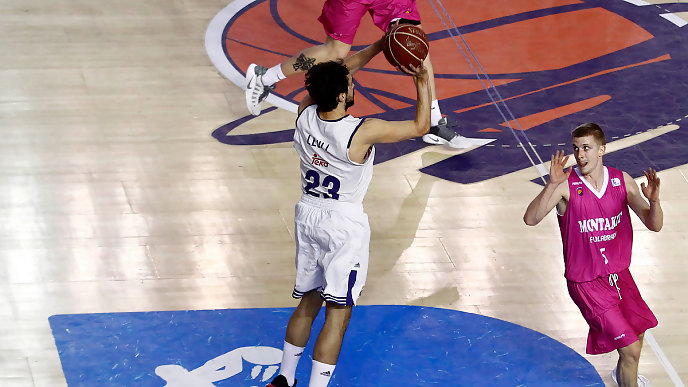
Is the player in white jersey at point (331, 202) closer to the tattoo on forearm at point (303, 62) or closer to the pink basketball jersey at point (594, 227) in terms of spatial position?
the pink basketball jersey at point (594, 227)

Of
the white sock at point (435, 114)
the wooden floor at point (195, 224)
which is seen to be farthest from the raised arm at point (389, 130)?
the white sock at point (435, 114)

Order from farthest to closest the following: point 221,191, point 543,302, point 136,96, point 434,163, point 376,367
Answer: point 136,96
point 434,163
point 221,191
point 543,302
point 376,367

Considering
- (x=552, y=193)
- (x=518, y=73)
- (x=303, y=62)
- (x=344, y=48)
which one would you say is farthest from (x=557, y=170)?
(x=518, y=73)

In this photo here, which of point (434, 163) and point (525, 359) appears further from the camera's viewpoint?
point (434, 163)

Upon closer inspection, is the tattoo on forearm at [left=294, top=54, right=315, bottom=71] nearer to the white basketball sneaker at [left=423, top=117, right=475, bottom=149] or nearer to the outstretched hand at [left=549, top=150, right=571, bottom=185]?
the white basketball sneaker at [left=423, top=117, right=475, bottom=149]

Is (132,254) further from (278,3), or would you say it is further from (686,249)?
(278,3)

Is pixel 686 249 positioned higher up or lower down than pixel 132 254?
higher up

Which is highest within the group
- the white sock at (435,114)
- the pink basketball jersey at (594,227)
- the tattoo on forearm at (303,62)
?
the pink basketball jersey at (594,227)

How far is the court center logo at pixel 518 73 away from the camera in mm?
8016

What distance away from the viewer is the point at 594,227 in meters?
5.32

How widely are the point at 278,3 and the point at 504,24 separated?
231 cm

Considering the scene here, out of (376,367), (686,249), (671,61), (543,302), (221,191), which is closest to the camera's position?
(376,367)

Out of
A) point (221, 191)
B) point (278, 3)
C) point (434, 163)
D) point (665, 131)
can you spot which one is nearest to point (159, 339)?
point (221, 191)

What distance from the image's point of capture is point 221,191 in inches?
288
